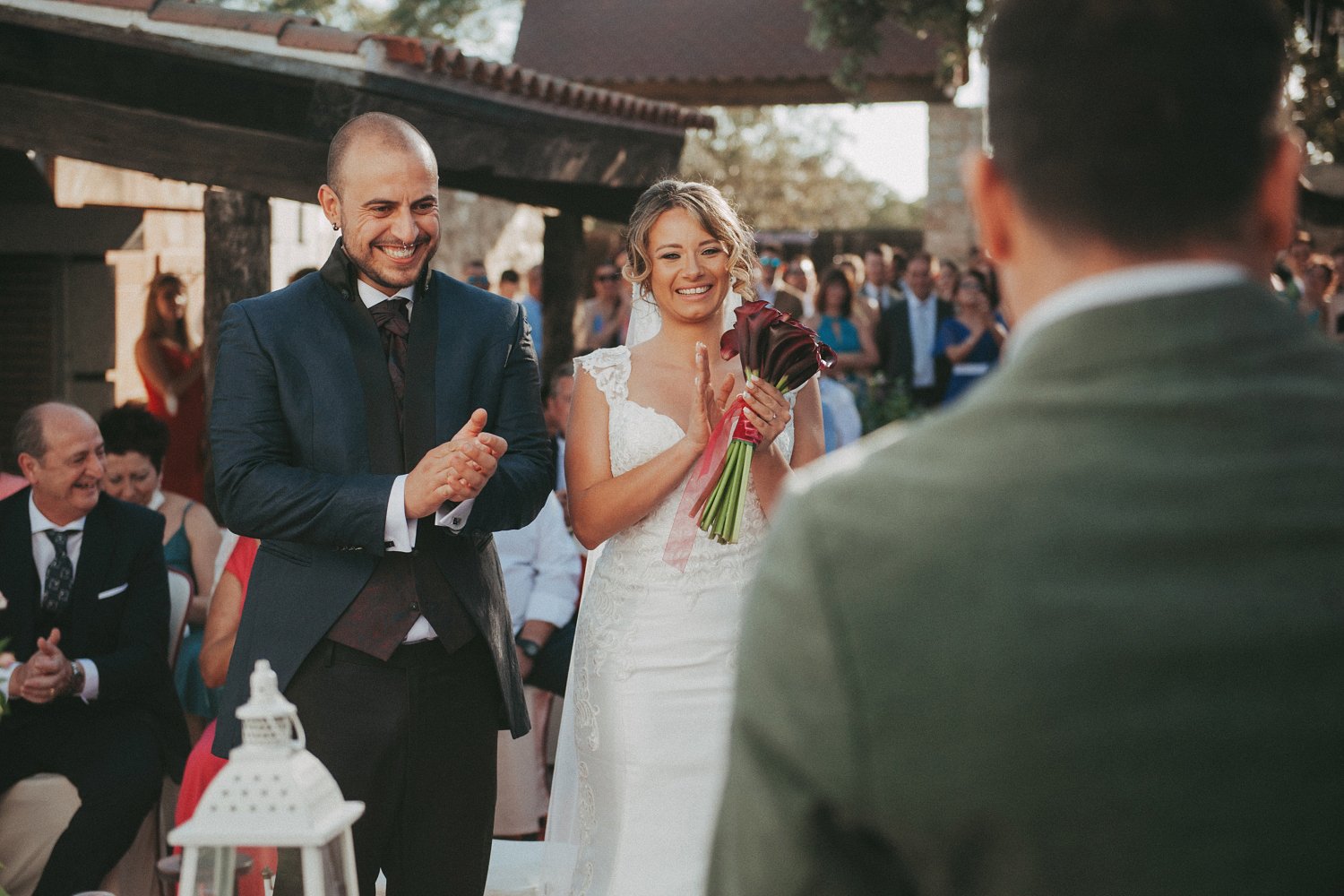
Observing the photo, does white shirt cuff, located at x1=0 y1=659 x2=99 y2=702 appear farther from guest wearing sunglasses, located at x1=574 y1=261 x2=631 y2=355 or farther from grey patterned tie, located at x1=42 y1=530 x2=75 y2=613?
guest wearing sunglasses, located at x1=574 y1=261 x2=631 y2=355

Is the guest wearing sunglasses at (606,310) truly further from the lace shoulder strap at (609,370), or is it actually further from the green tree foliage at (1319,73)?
the lace shoulder strap at (609,370)

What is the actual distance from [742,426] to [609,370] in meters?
0.54

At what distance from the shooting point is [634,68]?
45.4ft

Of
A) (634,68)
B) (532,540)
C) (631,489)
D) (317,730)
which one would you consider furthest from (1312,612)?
(634,68)

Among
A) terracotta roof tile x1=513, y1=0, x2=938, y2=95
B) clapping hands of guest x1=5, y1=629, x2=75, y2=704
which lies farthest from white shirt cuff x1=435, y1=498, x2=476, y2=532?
terracotta roof tile x1=513, y1=0, x2=938, y2=95

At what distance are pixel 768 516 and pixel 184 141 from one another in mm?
3419

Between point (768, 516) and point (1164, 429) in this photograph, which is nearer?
point (1164, 429)

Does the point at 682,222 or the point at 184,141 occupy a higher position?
the point at 184,141

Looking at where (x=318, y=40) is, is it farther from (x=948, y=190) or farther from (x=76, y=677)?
(x=948, y=190)

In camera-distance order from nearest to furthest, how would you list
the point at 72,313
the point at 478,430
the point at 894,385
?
1. the point at 478,430
2. the point at 72,313
3. the point at 894,385

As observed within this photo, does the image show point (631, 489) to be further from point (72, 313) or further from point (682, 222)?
point (72, 313)

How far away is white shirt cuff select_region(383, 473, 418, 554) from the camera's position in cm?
295

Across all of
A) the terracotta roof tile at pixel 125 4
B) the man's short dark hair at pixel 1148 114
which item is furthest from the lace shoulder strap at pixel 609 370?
the terracotta roof tile at pixel 125 4

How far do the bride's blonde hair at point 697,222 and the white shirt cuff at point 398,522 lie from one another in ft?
3.62
